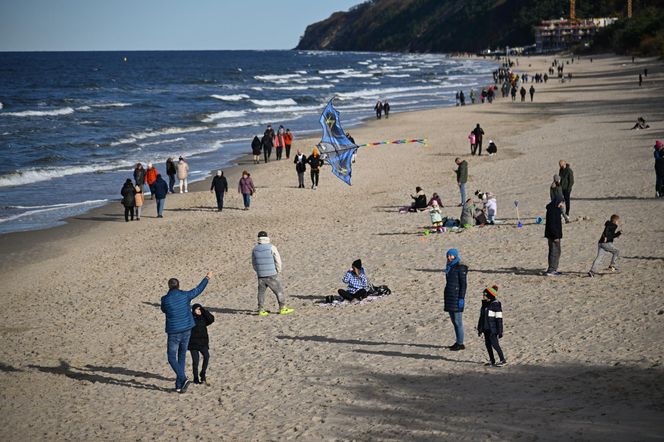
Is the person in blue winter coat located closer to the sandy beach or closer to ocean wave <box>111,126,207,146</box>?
the sandy beach

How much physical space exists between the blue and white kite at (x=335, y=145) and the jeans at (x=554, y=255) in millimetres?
4851

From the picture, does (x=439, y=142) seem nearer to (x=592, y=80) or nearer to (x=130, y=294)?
(x=130, y=294)

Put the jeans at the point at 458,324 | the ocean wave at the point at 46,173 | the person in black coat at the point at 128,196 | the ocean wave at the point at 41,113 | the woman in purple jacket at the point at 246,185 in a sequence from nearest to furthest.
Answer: the jeans at the point at 458,324
the person in black coat at the point at 128,196
the woman in purple jacket at the point at 246,185
the ocean wave at the point at 46,173
the ocean wave at the point at 41,113

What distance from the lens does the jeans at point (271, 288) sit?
13414 mm

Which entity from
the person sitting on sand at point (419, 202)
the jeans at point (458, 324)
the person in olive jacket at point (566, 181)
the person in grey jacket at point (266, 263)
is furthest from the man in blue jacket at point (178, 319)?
the person sitting on sand at point (419, 202)

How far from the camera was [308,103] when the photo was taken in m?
70.8

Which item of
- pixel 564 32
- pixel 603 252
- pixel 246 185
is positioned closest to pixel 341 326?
pixel 603 252

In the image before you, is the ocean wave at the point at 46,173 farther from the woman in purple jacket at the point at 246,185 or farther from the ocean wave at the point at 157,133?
the woman in purple jacket at the point at 246,185

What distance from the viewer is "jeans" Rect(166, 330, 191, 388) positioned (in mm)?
10469

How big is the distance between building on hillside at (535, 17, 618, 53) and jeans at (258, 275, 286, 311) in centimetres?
17301

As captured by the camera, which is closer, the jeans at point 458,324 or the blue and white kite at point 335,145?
the jeans at point 458,324

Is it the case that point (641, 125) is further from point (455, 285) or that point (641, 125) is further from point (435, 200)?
point (455, 285)

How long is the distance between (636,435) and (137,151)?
1307 inches

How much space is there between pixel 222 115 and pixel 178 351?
49.0 meters
